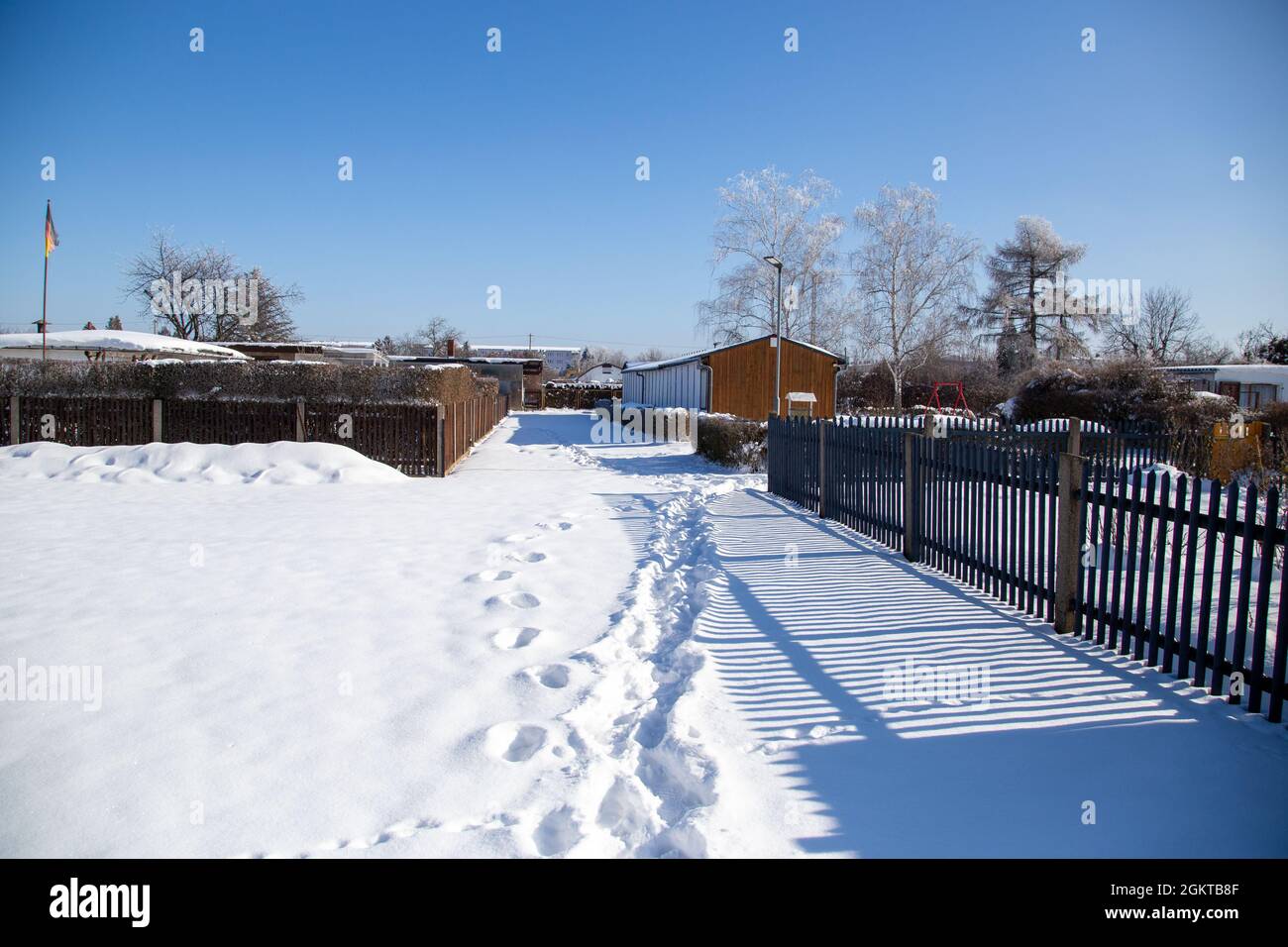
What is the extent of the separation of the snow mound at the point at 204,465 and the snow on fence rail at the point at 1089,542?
27.7 feet

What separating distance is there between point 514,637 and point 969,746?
2803 mm

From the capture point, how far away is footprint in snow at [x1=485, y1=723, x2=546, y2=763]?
3434 millimetres

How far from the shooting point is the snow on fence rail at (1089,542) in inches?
154

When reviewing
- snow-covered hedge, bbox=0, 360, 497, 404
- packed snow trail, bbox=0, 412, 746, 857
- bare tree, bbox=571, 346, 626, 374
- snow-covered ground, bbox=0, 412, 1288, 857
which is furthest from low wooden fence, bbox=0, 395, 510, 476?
bare tree, bbox=571, 346, 626, 374

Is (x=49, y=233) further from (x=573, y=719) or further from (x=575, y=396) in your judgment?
(x=575, y=396)

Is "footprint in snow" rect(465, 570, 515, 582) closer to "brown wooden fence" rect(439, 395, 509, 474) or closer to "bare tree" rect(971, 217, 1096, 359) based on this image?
"brown wooden fence" rect(439, 395, 509, 474)

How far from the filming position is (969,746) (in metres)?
3.51

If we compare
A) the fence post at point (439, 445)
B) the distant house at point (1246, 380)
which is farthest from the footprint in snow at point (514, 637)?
the distant house at point (1246, 380)

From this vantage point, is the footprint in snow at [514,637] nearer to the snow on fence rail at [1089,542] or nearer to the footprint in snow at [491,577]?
the footprint in snow at [491,577]

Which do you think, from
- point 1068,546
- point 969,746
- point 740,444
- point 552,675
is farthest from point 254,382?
point 969,746

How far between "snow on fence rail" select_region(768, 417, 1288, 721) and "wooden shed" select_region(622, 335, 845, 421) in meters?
20.2
